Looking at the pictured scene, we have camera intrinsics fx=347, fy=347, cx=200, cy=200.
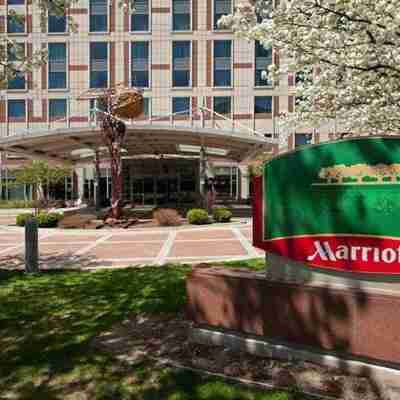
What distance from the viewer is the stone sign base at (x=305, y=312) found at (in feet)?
11.0

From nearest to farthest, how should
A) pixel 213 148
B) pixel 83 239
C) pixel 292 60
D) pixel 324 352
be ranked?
pixel 324 352
pixel 292 60
pixel 83 239
pixel 213 148

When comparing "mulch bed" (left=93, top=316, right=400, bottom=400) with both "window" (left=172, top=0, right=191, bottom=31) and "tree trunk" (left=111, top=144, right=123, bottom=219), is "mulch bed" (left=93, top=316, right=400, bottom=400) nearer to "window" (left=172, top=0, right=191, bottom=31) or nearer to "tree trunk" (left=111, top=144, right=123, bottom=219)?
"tree trunk" (left=111, top=144, right=123, bottom=219)

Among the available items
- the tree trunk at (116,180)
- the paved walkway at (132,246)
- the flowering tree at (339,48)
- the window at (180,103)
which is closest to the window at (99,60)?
the window at (180,103)

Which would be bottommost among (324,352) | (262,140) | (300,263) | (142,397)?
(142,397)

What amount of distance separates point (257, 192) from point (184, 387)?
223cm

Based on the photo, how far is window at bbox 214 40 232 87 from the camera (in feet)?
124

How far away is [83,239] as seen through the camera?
14.1 m

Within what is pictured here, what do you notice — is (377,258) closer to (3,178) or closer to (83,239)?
(83,239)

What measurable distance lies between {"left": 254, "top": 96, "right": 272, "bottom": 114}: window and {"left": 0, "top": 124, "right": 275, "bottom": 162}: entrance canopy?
28.3ft

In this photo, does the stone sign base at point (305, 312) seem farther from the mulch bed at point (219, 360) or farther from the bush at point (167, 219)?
the bush at point (167, 219)

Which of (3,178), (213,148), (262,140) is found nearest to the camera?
(262,140)

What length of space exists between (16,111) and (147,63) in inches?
608

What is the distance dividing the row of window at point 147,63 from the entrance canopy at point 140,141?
34.9ft

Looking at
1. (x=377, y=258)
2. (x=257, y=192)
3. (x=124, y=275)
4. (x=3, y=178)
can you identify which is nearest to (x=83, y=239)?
(x=124, y=275)
